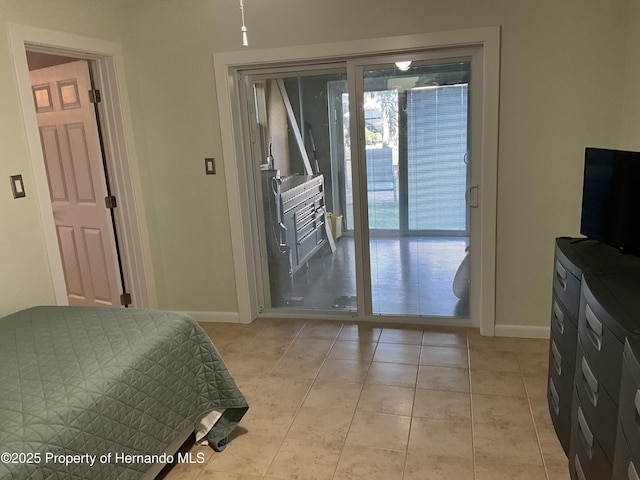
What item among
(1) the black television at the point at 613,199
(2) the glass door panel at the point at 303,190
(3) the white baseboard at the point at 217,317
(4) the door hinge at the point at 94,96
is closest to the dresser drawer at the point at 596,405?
(1) the black television at the point at 613,199

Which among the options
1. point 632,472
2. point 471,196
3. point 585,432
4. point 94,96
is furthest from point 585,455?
point 94,96

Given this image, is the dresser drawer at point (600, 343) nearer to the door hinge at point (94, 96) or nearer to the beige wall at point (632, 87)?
the beige wall at point (632, 87)

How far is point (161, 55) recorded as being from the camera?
356 cm

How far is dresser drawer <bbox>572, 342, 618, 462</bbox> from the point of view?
60.4 inches

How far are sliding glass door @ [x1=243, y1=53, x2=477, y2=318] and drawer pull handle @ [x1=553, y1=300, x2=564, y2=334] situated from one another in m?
1.25

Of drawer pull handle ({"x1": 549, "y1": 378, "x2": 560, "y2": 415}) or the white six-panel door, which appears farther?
the white six-panel door

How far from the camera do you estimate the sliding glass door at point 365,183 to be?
3373mm

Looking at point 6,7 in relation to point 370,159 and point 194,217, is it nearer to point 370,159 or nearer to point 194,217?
point 194,217

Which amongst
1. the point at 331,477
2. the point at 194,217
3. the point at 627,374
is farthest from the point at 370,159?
the point at 627,374

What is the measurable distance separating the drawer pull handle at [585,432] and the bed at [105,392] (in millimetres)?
1453

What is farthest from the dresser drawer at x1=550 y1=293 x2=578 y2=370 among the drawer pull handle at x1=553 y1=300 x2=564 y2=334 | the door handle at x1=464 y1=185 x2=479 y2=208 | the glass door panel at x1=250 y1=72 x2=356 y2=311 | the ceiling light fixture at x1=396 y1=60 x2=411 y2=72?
the ceiling light fixture at x1=396 y1=60 x2=411 y2=72

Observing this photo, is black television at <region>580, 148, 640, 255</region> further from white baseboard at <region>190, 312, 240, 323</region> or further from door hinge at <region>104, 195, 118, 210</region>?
door hinge at <region>104, 195, 118, 210</region>

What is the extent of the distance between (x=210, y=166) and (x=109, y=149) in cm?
70

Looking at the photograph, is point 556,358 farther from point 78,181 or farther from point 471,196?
point 78,181
